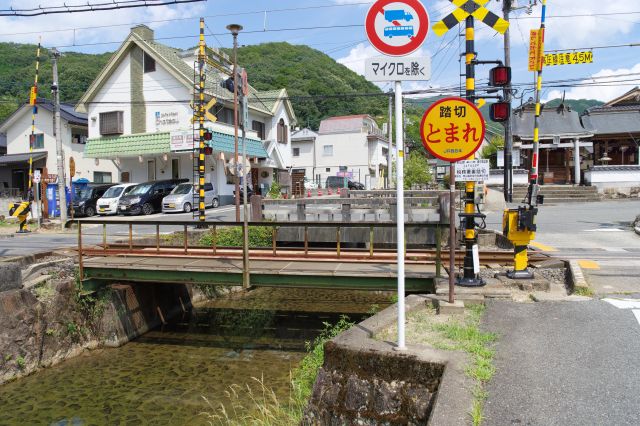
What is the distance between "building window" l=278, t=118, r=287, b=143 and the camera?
36.7 m

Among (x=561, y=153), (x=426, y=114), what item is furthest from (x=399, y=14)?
(x=561, y=153)

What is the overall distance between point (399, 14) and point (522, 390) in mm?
3242

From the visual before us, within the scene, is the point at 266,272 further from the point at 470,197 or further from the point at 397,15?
the point at 397,15

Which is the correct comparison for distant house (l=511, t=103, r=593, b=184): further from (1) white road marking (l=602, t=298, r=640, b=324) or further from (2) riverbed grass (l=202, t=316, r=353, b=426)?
(2) riverbed grass (l=202, t=316, r=353, b=426)

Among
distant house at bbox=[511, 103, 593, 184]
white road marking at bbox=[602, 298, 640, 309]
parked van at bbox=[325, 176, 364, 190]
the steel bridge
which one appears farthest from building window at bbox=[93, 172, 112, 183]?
white road marking at bbox=[602, 298, 640, 309]

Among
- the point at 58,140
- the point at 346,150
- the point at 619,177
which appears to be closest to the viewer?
the point at 58,140

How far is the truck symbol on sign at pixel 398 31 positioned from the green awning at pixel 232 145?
2302cm

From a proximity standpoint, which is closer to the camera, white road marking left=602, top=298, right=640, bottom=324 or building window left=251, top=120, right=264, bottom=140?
white road marking left=602, top=298, right=640, bottom=324

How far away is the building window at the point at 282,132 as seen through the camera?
3666 centimetres

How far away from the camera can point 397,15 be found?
416cm

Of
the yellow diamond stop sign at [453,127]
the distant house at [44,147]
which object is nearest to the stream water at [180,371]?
the yellow diamond stop sign at [453,127]

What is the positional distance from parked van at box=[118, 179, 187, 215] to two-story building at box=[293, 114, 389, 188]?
25.5 metres

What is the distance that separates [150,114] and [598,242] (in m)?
25.6

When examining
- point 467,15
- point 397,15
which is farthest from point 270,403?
point 467,15
